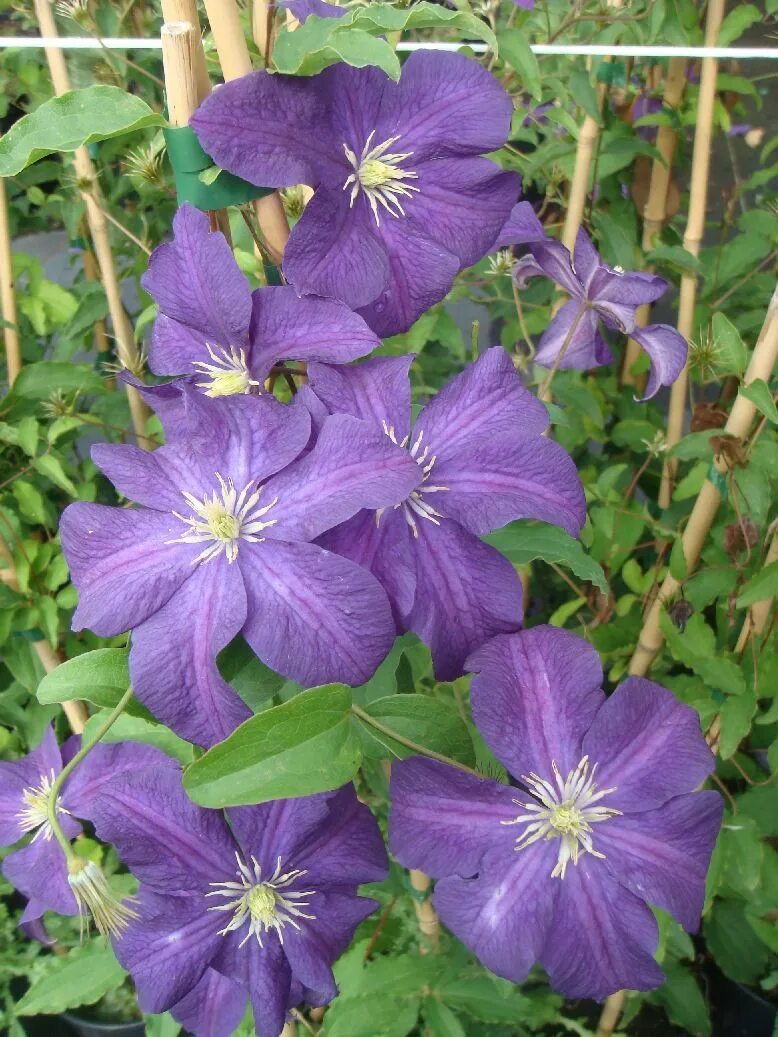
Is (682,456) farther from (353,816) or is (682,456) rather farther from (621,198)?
(621,198)

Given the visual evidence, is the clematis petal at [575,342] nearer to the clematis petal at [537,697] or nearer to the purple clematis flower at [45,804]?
the clematis petal at [537,697]

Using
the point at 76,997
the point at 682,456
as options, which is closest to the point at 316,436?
the point at 682,456

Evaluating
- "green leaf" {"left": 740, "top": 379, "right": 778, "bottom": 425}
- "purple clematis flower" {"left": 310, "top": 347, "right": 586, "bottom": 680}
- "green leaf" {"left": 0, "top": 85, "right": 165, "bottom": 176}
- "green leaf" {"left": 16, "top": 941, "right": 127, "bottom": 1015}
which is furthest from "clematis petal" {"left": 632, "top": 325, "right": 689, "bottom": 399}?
"green leaf" {"left": 16, "top": 941, "right": 127, "bottom": 1015}

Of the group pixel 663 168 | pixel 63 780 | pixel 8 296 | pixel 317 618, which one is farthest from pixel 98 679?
pixel 663 168

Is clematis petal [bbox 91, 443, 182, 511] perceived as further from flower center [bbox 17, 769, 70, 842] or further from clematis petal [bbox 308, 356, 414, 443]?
flower center [bbox 17, 769, 70, 842]

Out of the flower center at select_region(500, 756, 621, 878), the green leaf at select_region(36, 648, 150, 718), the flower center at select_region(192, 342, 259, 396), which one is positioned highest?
the flower center at select_region(192, 342, 259, 396)

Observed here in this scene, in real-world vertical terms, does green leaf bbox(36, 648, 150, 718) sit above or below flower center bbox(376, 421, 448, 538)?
below
